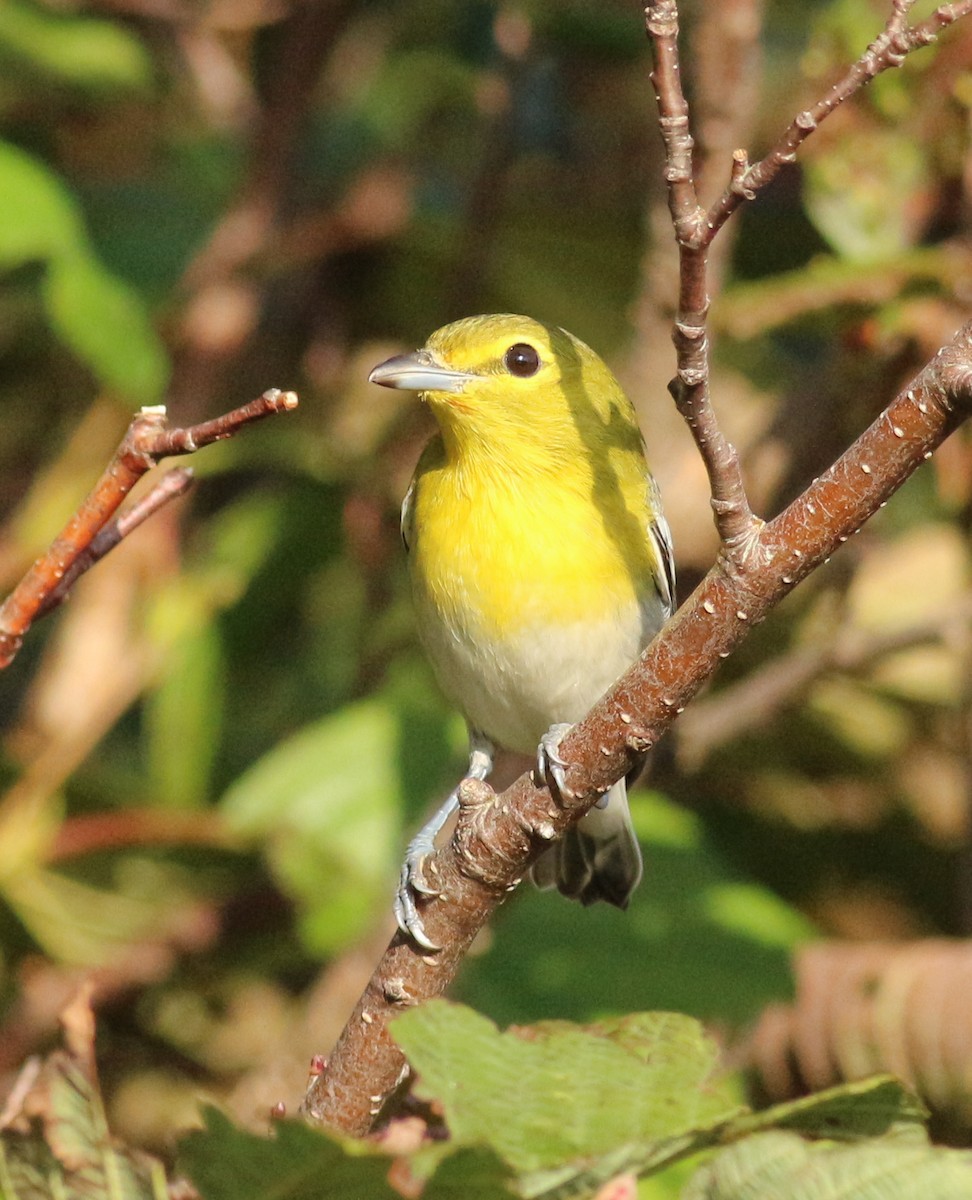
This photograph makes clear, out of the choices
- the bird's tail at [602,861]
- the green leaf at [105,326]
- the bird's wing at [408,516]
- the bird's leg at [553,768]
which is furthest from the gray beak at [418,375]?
the bird's leg at [553,768]

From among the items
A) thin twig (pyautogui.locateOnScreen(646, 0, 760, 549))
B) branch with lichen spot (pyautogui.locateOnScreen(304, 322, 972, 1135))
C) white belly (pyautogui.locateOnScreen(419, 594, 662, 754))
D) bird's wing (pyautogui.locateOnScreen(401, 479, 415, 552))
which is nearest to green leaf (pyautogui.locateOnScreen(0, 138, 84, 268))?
bird's wing (pyautogui.locateOnScreen(401, 479, 415, 552))

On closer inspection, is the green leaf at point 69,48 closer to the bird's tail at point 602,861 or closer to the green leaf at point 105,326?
the green leaf at point 105,326

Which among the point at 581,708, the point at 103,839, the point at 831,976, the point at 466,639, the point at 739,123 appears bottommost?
the point at 831,976

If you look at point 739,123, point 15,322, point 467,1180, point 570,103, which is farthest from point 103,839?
point 570,103

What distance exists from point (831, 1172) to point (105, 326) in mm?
→ 2638

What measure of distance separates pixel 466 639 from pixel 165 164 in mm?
2497

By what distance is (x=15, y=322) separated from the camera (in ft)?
15.9

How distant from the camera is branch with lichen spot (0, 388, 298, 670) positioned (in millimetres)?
1886

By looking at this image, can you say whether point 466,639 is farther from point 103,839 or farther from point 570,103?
point 570,103

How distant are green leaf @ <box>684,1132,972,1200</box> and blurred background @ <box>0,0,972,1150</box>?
1801 mm

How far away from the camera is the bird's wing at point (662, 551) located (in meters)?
3.58

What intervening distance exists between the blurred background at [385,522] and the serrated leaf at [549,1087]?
179 cm

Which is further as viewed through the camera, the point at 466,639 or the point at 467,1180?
the point at 466,639

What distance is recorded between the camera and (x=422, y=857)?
8.56 ft
